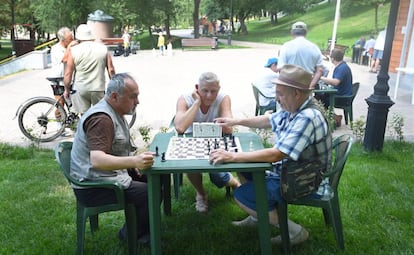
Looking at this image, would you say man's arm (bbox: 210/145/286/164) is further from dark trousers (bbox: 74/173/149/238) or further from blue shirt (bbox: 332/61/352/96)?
blue shirt (bbox: 332/61/352/96)

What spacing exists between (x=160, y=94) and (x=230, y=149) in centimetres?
710

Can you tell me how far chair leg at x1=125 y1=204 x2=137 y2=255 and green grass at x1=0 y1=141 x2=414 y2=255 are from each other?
0.48ft

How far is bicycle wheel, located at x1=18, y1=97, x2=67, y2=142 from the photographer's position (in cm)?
562

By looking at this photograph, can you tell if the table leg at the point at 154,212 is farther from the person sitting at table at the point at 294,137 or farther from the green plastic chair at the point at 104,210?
the person sitting at table at the point at 294,137

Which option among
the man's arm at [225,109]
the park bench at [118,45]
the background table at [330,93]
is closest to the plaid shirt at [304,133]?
the man's arm at [225,109]

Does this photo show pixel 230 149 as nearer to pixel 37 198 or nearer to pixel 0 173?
pixel 37 198

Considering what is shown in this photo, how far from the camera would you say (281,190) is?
2643mm

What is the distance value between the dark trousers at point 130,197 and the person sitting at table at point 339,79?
4247mm

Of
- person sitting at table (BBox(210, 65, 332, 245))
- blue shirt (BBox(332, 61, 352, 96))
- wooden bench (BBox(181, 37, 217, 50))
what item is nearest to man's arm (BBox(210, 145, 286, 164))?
person sitting at table (BBox(210, 65, 332, 245))

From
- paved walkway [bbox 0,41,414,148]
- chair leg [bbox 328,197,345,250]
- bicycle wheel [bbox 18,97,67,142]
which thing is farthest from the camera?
paved walkway [bbox 0,41,414,148]

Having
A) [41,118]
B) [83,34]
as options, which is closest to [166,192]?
[83,34]

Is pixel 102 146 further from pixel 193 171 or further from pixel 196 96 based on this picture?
pixel 196 96

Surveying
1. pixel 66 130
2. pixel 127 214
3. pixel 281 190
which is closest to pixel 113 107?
pixel 127 214

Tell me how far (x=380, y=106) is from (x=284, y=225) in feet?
9.24
